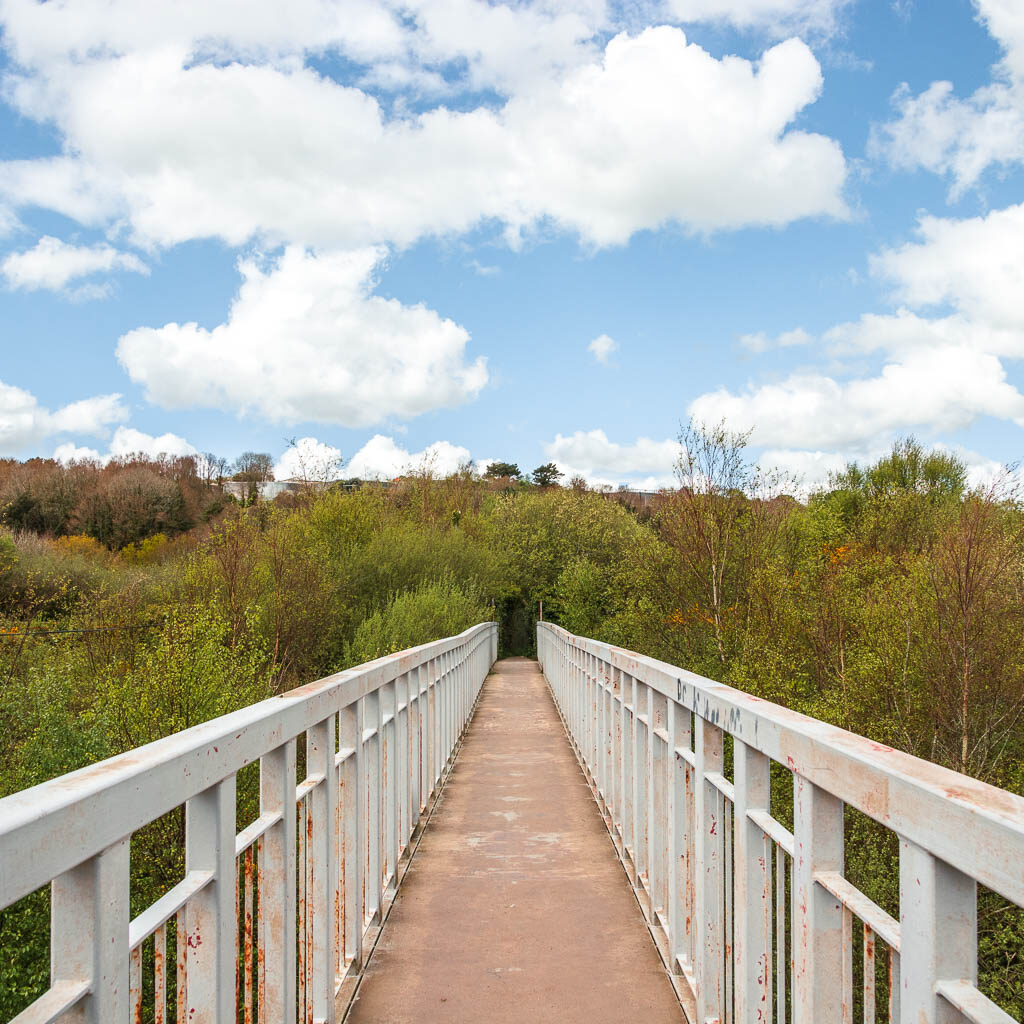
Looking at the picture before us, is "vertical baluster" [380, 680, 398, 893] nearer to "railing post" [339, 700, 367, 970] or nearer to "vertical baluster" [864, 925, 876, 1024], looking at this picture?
"railing post" [339, 700, 367, 970]

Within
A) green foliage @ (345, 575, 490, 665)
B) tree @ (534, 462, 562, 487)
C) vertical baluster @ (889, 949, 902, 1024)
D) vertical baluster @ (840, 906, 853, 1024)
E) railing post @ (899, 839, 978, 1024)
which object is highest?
tree @ (534, 462, 562, 487)

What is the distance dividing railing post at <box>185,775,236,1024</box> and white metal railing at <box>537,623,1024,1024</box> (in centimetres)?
121

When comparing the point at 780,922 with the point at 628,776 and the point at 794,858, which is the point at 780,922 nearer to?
the point at 794,858

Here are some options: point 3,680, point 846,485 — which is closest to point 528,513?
point 846,485

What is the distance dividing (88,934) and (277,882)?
1.19 metres

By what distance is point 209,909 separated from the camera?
1863mm

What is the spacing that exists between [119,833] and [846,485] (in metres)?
32.5

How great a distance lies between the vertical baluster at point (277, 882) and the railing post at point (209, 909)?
48 centimetres

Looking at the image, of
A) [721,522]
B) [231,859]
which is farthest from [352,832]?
[721,522]

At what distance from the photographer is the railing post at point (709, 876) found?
9.46ft

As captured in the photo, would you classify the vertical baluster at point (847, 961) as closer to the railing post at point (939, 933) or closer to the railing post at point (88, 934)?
the railing post at point (939, 933)

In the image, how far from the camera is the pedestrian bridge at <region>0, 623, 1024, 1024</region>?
131 centimetres

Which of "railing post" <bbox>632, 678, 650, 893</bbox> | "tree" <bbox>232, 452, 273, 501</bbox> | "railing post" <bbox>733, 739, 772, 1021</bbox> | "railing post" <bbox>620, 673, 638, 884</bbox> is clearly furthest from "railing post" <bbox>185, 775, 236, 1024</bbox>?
"tree" <bbox>232, 452, 273, 501</bbox>

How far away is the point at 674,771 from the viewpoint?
3.45 m
